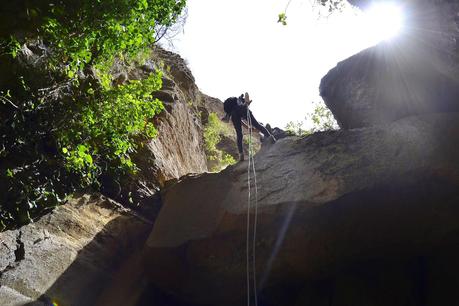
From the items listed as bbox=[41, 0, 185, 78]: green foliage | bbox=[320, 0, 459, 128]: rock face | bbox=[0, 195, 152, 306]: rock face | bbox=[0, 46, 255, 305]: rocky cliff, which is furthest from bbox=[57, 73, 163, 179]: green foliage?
bbox=[320, 0, 459, 128]: rock face

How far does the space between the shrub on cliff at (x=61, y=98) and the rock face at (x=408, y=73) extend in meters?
4.51

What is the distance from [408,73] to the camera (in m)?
8.01

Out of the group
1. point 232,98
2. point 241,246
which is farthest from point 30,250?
point 232,98

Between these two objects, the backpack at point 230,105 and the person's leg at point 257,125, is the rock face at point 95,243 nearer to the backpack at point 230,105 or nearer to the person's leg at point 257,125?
the backpack at point 230,105

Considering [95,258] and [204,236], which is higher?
[95,258]

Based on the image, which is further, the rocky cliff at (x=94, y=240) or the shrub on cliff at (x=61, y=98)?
the rocky cliff at (x=94, y=240)

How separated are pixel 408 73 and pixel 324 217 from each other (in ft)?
11.9

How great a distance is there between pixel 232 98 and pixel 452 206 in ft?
21.7

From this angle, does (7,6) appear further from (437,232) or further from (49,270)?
(437,232)

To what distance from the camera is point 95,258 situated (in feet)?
27.9

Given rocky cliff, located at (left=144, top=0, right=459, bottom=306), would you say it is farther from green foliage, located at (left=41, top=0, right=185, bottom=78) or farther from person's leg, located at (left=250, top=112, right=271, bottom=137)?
green foliage, located at (left=41, top=0, right=185, bottom=78)

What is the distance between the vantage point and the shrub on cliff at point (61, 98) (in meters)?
6.72

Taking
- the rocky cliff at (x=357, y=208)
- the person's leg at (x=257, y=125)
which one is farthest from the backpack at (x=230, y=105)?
the rocky cliff at (x=357, y=208)

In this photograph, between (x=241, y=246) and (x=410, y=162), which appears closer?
(x=410, y=162)
